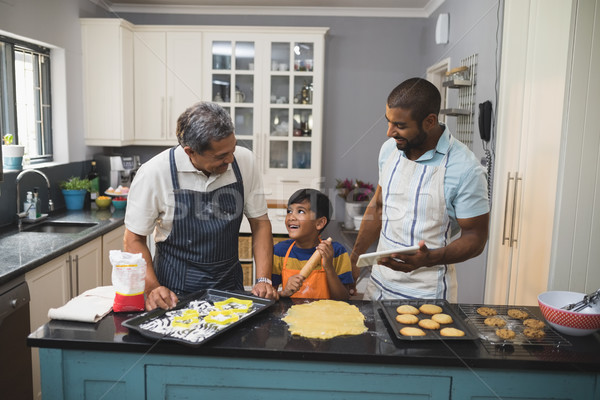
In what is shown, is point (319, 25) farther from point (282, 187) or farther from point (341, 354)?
point (341, 354)

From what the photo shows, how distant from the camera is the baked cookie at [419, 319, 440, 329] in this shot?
139 centimetres

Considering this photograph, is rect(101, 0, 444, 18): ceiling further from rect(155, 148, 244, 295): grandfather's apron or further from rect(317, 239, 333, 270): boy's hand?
rect(317, 239, 333, 270): boy's hand

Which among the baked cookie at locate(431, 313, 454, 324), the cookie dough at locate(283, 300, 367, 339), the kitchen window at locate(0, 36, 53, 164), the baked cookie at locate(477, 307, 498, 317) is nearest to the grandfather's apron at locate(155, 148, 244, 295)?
the cookie dough at locate(283, 300, 367, 339)

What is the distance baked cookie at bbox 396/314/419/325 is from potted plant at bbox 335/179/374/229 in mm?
2820

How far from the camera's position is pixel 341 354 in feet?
4.09

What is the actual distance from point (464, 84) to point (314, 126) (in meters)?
1.50

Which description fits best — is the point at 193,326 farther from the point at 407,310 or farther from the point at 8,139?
the point at 8,139

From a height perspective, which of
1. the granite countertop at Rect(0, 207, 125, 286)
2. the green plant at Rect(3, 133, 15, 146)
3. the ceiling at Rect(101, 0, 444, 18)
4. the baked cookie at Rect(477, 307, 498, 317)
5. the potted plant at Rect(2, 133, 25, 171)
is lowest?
the granite countertop at Rect(0, 207, 125, 286)

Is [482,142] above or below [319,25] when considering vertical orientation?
below

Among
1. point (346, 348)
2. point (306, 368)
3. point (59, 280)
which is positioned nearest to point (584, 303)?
point (346, 348)

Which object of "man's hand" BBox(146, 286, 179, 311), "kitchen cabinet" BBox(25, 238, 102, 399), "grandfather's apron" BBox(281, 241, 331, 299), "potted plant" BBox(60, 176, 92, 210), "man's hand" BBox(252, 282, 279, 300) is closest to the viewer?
"man's hand" BBox(146, 286, 179, 311)

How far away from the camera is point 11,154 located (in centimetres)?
298

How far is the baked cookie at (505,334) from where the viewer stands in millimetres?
1351

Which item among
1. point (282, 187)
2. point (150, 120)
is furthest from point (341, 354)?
point (150, 120)
